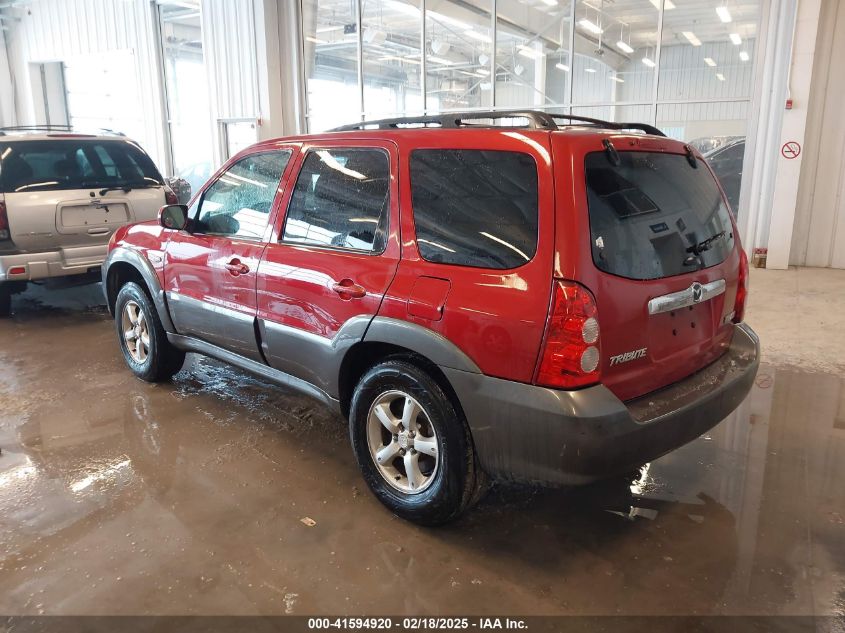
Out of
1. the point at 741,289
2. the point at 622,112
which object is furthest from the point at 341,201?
the point at 622,112

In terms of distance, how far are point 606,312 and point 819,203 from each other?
843 centimetres

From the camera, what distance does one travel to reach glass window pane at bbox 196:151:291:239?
3.47 metres

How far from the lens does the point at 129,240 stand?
4453mm

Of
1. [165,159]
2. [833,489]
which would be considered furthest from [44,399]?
[165,159]

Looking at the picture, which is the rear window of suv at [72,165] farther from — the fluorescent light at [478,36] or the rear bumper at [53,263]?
the fluorescent light at [478,36]

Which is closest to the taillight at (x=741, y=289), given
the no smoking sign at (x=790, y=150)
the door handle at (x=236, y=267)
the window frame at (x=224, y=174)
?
the window frame at (x=224, y=174)

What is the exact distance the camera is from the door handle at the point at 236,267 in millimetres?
3457

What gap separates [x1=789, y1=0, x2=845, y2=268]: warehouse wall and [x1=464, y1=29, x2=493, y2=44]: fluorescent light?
5.44m

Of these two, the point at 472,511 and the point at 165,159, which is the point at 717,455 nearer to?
the point at 472,511

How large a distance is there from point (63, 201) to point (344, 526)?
4.77 meters

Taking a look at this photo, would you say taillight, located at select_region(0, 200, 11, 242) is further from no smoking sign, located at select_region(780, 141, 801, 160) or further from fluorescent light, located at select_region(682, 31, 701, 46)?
fluorescent light, located at select_region(682, 31, 701, 46)

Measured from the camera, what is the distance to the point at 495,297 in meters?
2.34

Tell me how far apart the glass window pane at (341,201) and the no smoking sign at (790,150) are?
7.70 m

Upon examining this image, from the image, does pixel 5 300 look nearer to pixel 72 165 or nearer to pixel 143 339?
pixel 72 165
